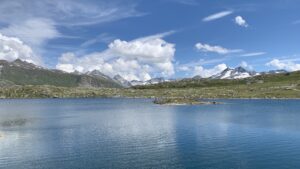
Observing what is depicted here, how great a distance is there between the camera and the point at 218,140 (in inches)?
3366

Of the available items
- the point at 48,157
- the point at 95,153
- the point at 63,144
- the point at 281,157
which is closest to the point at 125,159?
the point at 95,153

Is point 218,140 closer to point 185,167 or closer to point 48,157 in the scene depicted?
point 185,167

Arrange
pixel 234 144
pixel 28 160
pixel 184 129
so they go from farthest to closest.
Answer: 1. pixel 184 129
2. pixel 234 144
3. pixel 28 160

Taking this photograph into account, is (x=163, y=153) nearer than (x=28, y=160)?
No

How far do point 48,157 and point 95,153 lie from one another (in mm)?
8966

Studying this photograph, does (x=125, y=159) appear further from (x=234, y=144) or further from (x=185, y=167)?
(x=234, y=144)

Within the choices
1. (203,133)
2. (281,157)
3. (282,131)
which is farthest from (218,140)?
(282,131)

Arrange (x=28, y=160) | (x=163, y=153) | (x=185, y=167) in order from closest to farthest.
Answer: (x=185, y=167), (x=28, y=160), (x=163, y=153)

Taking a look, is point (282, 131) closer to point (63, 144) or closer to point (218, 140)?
point (218, 140)

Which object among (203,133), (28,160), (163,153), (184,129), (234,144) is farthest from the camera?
(184,129)

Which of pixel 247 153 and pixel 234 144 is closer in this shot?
pixel 247 153

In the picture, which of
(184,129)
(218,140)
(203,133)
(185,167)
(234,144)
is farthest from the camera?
(184,129)

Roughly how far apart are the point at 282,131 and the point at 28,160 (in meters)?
69.9

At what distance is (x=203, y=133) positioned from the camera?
97.4 metres
